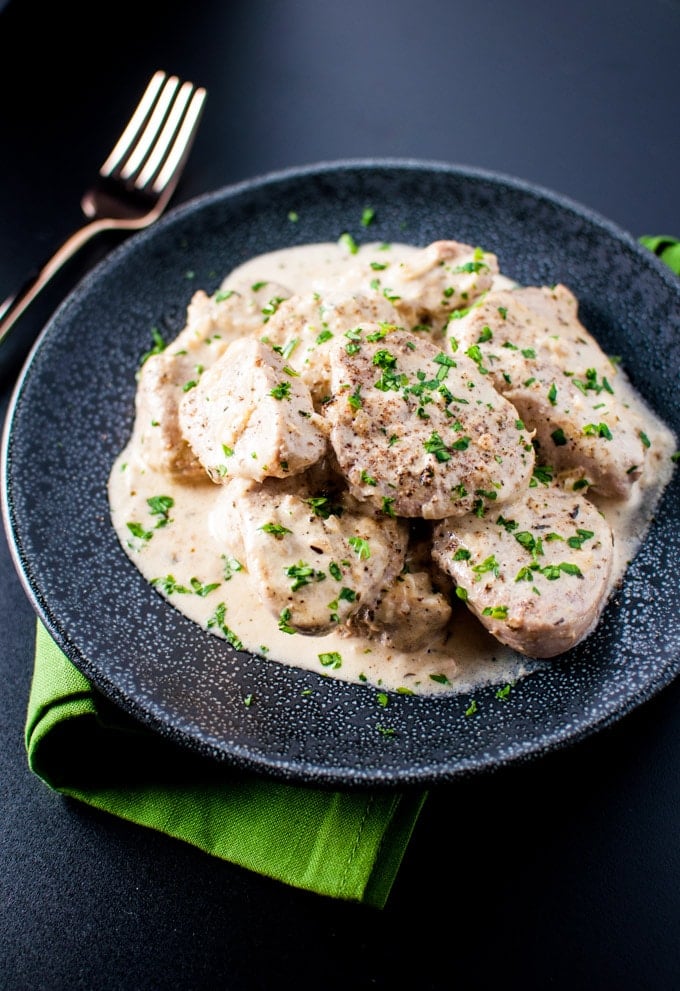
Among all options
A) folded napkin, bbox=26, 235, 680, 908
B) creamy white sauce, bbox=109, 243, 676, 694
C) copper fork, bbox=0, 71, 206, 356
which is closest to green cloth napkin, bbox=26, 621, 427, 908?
folded napkin, bbox=26, 235, 680, 908

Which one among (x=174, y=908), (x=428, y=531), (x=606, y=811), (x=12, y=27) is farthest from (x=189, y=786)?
(x=12, y=27)

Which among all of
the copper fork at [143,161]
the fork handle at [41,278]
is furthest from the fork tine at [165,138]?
the fork handle at [41,278]

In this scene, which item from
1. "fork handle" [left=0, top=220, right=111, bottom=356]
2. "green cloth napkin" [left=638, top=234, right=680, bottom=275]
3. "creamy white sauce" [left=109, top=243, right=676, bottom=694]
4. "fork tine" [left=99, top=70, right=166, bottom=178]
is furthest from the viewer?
"fork tine" [left=99, top=70, right=166, bottom=178]

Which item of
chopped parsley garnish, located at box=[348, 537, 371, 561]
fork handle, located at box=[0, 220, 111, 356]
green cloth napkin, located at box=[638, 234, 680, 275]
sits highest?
green cloth napkin, located at box=[638, 234, 680, 275]

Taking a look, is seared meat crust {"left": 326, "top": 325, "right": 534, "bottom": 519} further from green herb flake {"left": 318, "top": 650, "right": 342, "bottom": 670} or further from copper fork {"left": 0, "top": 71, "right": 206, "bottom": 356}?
copper fork {"left": 0, "top": 71, "right": 206, "bottom": 356}

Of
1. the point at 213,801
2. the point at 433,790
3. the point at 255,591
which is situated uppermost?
the point at 255,591

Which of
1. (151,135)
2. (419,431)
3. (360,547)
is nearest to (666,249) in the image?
(419,431)

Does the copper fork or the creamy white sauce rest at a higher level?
the copper fork

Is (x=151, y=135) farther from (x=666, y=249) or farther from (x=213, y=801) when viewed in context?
(x=213, y=801)
